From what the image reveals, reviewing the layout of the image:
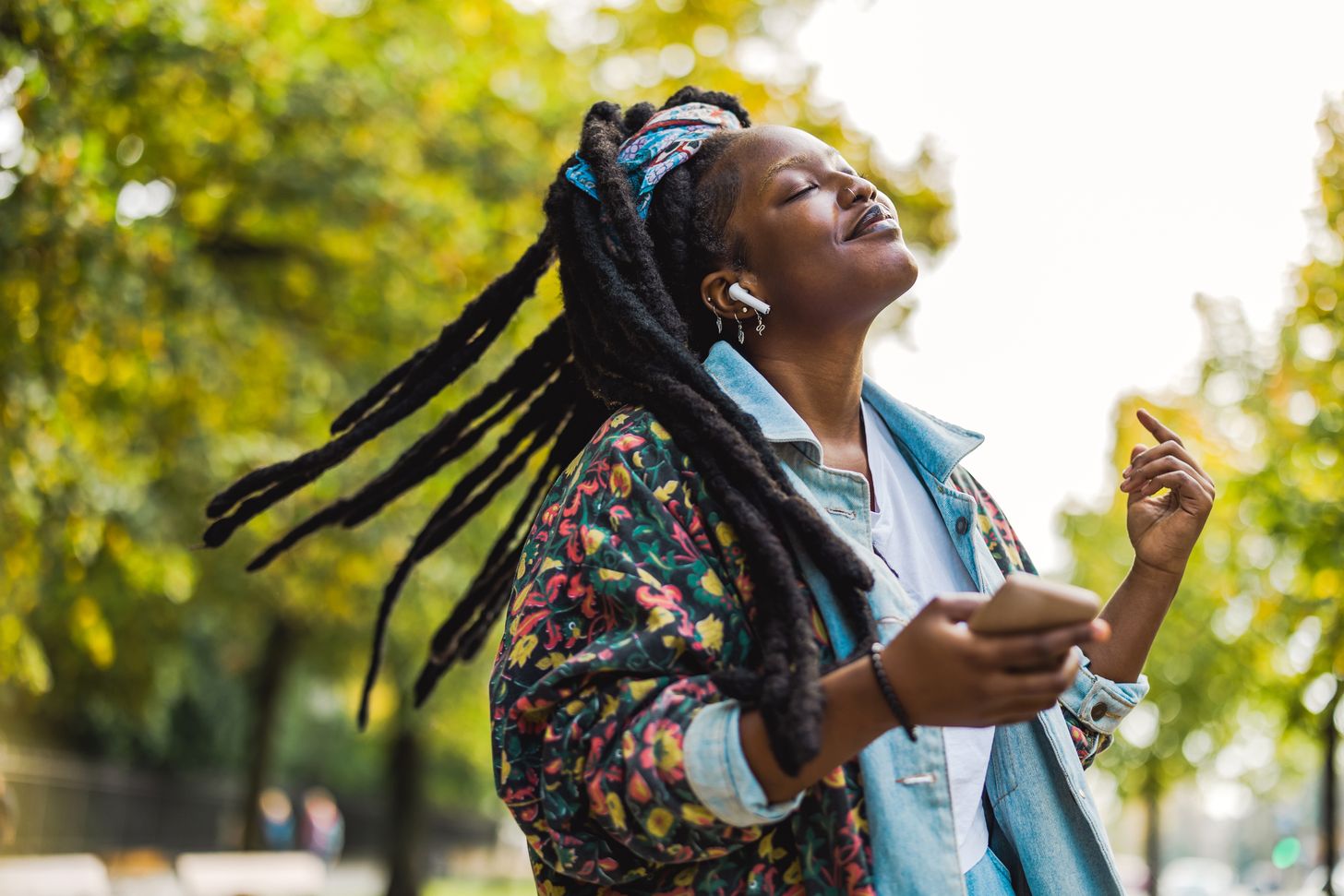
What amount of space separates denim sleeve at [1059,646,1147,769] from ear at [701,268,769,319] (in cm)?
→ 86

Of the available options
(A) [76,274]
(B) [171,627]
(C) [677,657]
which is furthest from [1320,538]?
(B) [171,627]

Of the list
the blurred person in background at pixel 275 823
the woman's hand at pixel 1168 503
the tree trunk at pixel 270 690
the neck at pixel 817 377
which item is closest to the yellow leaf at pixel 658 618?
the neck at pixel 817 377

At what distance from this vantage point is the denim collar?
2174 mm

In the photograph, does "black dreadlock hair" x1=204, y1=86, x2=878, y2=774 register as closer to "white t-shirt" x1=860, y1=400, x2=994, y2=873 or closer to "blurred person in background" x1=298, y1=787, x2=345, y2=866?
"white t-shirt" x1=860, y1=400, x2=994, y2=873

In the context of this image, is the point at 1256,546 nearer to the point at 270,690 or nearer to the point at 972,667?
the point at 972,667

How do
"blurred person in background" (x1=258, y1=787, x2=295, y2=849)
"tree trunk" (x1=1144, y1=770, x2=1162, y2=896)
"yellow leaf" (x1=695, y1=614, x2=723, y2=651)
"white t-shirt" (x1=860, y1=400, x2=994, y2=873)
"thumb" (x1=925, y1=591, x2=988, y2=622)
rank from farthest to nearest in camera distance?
"blurred person in background" (x1=258, y1=787, x2=295, y2=849) < "tree trunk" (x1=1144, y1=770, x2=1162, y2=896) < "white t-shirt" (x1=860, y1=400, x2=994, y2=873) < "yellow leaf" (x1=695, y1=614, x2=723, y2=651) < "thumb" (x1=925, y1=591, x2=988, y2=622)

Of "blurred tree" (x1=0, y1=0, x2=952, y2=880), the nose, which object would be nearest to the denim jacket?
the nose

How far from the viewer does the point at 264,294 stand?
10391 mm

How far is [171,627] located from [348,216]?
978cm

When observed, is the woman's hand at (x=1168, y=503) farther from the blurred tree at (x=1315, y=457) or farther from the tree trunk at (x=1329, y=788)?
the tree trunk at (x=1329, y=788)

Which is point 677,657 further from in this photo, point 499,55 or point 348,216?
point 499,55

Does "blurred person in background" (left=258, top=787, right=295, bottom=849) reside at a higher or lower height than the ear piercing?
lower

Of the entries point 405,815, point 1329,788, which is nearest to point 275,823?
point 405,815

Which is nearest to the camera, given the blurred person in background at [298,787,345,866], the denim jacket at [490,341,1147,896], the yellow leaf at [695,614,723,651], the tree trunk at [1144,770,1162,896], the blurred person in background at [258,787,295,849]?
the denim jacket at [490,341,1147,896]
